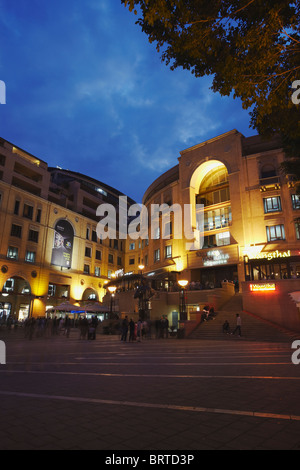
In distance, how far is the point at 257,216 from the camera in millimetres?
32906

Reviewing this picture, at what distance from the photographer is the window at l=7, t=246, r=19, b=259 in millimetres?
40338

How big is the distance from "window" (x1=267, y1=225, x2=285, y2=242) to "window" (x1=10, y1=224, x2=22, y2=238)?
1309 inches

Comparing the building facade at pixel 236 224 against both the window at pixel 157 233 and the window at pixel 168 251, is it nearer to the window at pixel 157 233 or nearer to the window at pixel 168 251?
the window at pixel 168 251

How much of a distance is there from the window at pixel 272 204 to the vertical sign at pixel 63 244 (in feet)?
105

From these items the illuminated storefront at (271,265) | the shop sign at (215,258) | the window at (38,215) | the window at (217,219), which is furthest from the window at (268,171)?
the window at (38,215)

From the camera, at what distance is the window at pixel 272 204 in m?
32.1

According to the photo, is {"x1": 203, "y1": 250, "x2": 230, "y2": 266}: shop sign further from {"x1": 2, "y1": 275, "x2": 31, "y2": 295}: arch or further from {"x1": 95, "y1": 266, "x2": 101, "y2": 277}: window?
{"x1": 95, "y1": 266, "x2": 101, "y2": 277}: window

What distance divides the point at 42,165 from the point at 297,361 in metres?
48.0

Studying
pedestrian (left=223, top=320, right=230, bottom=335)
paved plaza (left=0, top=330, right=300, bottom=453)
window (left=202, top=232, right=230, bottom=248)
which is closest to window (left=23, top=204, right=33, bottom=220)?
window (left=202, top=232, right=230, bottom=248)

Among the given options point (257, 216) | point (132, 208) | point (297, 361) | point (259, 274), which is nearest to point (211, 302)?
point (259, 274)

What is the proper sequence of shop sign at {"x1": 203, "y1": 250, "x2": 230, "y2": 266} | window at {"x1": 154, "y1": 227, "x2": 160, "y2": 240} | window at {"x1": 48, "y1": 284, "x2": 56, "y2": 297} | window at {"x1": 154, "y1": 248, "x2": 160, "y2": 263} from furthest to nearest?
window at {"x1": 48, "y1": 284, "x2": 56, "y2": 297} → window at {"x1": 154, "y1": 227, "x2": 160, "y2": 240} → window at {"x1": 154, "y1": 248, "x2": 160, "y2": 263} → shop sign at {"x1": 203, "y1": 250, "x2": 230, "y2": 266}

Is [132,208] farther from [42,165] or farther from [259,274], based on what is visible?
[259,274]
